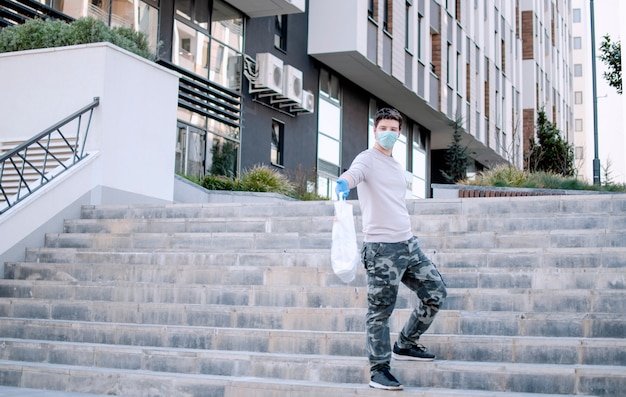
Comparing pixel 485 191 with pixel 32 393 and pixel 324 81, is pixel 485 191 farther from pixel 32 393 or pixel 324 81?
pixel 32 393

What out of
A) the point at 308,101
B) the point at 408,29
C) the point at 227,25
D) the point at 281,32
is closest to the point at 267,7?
the point at 227,25

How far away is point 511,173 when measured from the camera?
60.6ft

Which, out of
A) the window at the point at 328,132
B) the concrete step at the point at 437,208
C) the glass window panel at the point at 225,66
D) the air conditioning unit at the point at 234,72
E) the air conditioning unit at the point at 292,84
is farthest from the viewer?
the window at the point at 328,132

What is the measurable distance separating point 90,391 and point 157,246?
3.05 m

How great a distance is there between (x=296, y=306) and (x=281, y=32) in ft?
59.6

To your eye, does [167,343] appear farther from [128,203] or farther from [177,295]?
[128,203]

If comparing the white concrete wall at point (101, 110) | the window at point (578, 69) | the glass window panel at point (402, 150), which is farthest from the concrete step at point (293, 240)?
the window at point (578, 69)

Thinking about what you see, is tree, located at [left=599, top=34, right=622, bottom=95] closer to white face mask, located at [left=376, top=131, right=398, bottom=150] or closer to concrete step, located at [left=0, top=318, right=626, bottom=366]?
concrete step, located at [left=0, top=318, right=626, bottom=366]

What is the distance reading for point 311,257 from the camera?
8219mm

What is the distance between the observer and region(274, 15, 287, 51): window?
2438cm

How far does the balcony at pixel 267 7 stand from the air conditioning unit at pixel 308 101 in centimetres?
272

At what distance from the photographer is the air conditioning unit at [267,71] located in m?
22.5

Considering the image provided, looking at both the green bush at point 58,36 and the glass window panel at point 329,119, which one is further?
the glass window panel at point 329,119

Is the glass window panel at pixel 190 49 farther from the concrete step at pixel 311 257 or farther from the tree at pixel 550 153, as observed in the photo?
the tree at pixel 550 153
